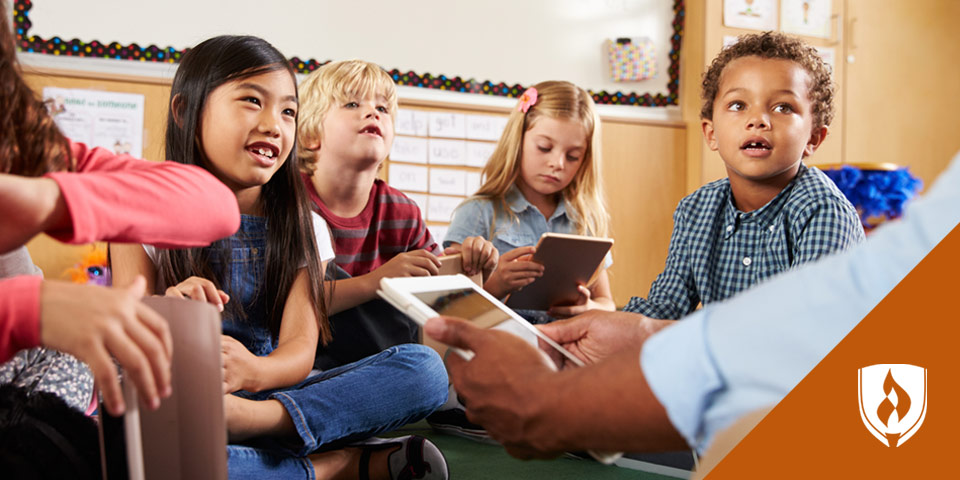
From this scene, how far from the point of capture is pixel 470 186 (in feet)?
9.37

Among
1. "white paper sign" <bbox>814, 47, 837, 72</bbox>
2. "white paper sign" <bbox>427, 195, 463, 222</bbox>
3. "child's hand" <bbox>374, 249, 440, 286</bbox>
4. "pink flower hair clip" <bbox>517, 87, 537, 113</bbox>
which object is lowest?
"child's hand" <bbox>374, 249, 440, 286</bbox>

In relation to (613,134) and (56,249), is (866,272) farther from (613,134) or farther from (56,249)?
(613,134)

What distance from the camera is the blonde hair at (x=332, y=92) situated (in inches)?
60.9

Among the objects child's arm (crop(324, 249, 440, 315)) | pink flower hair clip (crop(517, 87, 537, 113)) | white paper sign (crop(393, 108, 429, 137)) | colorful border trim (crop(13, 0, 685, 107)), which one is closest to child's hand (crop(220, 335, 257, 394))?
child's arm (crop(324, 249, 440, 315))

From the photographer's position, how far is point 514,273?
1.37 meters

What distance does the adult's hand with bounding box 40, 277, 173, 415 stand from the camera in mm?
443

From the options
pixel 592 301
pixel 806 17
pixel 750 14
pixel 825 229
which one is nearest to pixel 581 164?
pixel 592 301

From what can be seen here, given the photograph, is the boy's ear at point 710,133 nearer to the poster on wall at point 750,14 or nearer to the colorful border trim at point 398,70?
the colorful border trim at point 398,70

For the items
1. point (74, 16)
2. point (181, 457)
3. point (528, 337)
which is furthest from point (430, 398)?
point (74, 16)

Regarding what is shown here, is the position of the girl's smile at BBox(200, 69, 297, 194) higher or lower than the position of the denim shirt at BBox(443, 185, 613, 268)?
higher

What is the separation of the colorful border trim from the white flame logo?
7.19 ft

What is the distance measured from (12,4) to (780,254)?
7.93ft

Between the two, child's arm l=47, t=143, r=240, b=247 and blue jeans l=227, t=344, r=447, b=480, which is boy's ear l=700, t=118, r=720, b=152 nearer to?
blue jeans l=227, t=344, r=447, b=480

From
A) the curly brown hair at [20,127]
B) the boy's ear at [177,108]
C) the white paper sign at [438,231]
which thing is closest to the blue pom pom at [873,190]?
the white paper sign at [438,231]
